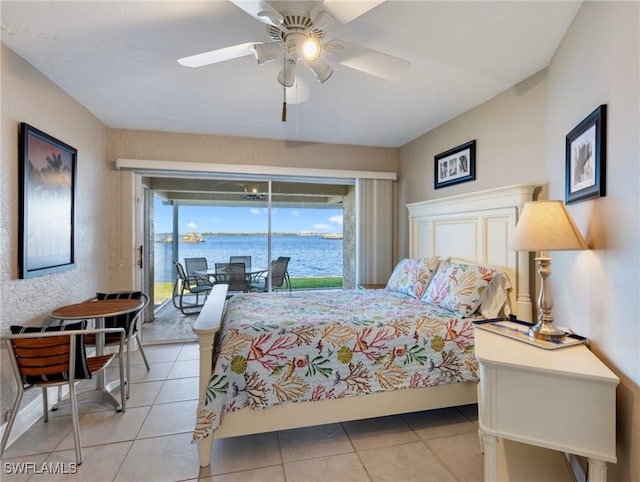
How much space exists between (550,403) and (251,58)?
97.8 inches

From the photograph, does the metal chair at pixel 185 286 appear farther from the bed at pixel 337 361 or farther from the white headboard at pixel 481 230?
the white headboard at pixel 481 230

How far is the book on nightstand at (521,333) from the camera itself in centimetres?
158

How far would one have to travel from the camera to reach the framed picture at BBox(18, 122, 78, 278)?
2.15 meters

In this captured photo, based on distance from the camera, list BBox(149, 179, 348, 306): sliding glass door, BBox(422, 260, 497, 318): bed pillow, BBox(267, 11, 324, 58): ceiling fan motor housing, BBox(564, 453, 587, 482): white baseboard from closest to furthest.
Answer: BBox(267, 11, 324, 58): ceiling fan motor housing
BBox(564, 453, 587, 482): white baseboard
BBox(422, 260, 497, 318): bed pillow
BBox(149, 179, 348, 306): sliding glass door

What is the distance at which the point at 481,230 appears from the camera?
108 inches

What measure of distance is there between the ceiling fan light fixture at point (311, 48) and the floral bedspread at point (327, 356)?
4.81ft

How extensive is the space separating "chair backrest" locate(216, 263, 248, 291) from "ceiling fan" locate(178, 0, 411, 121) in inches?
112

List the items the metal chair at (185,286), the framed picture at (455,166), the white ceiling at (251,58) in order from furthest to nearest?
1. the metal chair at (185,286)
2. the framed picture at (455,166)
3. the white ceiling at (251,58)

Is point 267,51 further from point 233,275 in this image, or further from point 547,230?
point 233,275

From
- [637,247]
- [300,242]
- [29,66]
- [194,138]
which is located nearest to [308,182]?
[300,242]

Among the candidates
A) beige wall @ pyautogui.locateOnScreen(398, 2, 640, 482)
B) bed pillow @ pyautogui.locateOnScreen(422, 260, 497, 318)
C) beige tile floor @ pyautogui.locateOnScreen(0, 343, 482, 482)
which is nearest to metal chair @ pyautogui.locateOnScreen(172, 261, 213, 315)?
beige tile floor @ pyautogui.locateOnScreen(0, 343, 482, 482)

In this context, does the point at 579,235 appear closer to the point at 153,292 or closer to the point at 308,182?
the point at 308,182

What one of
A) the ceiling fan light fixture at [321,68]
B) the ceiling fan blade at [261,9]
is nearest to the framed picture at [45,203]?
the ceiling fan blade at [261,9]

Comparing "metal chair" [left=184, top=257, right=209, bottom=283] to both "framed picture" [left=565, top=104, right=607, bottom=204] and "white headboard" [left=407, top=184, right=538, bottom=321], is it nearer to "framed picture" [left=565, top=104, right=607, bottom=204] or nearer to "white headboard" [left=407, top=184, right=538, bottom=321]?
"white headboard" [left=407, top=184, right=538, bottom=321]
